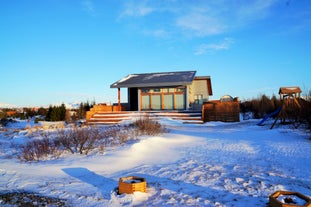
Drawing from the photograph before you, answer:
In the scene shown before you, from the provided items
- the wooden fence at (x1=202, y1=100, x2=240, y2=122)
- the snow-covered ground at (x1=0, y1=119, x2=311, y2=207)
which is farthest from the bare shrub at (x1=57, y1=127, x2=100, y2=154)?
the wooden fence at (x1=202, y1=100, x2=240, y2=122)

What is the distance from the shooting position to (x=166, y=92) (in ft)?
82.0

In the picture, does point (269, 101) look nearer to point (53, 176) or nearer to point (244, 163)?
point (244, 163)

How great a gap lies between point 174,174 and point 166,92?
19.5 m

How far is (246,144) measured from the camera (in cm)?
954

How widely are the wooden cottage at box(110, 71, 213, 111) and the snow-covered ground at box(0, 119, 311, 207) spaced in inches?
579

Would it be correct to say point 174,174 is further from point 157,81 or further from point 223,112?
point 157,81

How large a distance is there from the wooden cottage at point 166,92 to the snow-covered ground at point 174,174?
1470cm

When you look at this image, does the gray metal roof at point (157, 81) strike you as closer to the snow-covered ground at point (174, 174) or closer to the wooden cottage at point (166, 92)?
the wooden cottage at point (166, 92)

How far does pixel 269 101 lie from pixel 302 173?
67.4 feet

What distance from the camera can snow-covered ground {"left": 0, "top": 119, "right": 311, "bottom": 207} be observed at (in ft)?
14.1

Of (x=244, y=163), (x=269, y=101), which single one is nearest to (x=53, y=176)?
(x=244, y=163)

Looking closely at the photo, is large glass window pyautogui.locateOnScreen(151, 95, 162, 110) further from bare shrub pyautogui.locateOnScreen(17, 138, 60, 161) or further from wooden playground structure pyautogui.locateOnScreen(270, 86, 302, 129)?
bare shrub pyautogui.locateOnScreen(17, 138, 60, 161)

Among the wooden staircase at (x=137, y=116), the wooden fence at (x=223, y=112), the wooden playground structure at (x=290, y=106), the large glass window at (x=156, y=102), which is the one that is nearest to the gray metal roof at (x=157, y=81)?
the large glass window at (x=156, y=102)

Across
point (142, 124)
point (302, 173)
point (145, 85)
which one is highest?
point (145, 85)
